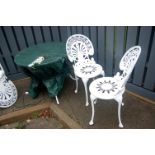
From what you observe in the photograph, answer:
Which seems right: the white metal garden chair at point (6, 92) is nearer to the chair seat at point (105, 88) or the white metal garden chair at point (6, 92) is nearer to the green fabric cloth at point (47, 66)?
the green fabric cloth at point (47, 66)

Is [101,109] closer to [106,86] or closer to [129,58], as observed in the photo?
[106,86]

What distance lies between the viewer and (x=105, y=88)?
283cm

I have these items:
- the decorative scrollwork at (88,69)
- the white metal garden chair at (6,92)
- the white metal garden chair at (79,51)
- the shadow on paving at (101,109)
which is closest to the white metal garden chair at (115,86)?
the shadow on paving at (101,109)

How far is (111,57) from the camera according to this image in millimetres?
3738

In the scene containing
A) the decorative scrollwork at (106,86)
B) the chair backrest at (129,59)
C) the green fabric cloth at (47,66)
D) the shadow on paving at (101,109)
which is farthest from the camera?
the green fabric cloth at (47,66)

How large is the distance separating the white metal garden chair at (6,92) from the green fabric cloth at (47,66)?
36 cm

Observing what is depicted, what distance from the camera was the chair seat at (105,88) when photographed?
2.69 metres

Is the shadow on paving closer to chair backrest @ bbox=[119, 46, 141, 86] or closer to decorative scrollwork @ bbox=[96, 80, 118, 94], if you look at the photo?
decorative scrollwork @ bbox=[96, 80, 118, 94]

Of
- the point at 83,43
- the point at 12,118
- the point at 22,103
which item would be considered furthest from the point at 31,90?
the point at 83,43

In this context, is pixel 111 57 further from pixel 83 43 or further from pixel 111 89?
pixel 111 89

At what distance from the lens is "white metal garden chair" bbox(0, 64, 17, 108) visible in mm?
3486

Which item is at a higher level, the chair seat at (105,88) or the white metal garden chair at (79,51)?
the white metal garden chair at (79,51)

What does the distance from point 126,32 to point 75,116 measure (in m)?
1.70
